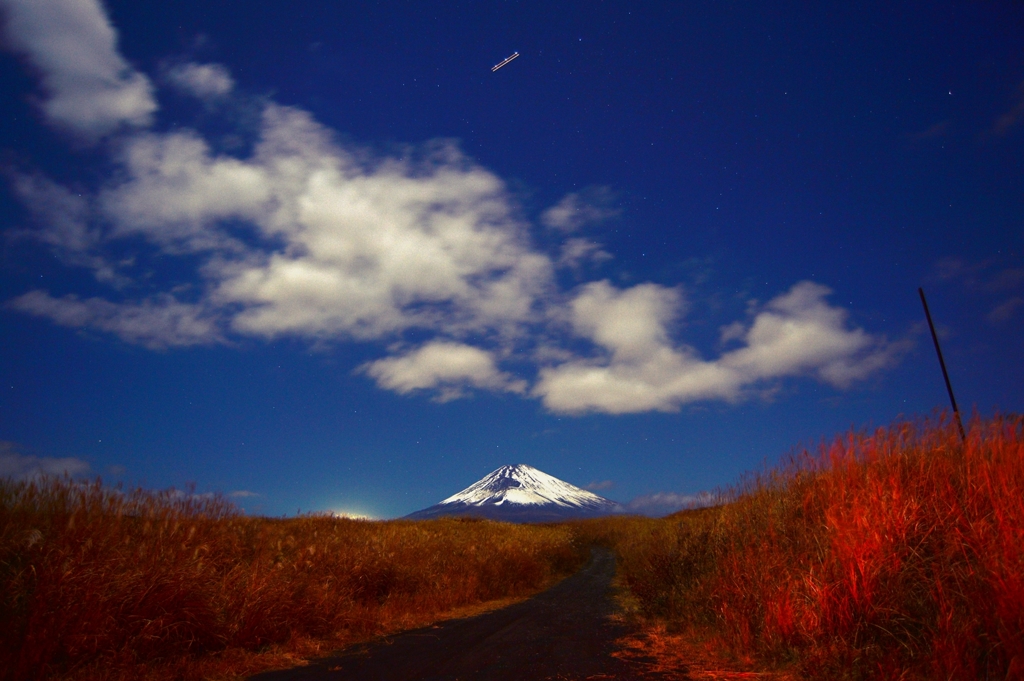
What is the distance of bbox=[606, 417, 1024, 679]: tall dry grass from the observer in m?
5.84

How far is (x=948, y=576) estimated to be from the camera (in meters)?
6.53

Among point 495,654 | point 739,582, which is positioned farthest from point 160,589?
point 739,582

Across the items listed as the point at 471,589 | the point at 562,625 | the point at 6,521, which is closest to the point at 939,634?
the point at 562,625

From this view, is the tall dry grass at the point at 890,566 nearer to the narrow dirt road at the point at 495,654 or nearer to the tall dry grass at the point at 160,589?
the narrow dirt road at the point at 495,654

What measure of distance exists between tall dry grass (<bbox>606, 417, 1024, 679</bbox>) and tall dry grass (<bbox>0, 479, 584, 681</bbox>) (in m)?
8.61

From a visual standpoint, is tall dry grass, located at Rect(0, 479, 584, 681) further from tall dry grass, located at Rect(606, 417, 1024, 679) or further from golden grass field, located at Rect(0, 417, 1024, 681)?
tall dry grass, located at Rect(606, 417, 1024, 679)

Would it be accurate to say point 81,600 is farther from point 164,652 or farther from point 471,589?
point 471,589

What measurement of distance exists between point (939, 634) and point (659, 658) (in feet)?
15.3

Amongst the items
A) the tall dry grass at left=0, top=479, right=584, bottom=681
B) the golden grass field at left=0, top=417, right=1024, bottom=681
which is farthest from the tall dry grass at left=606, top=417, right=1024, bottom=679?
the tall dry grass at left=0, top=479, right=584, bottom=681

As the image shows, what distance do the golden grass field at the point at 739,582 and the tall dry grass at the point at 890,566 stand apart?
0.08 feet

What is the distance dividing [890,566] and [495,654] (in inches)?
265

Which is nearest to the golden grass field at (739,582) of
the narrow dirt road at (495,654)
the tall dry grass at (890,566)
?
the tall dry grass at (890,566)

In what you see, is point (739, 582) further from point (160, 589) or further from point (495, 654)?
point (160, 589)

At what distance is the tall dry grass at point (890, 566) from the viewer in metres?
5.84
